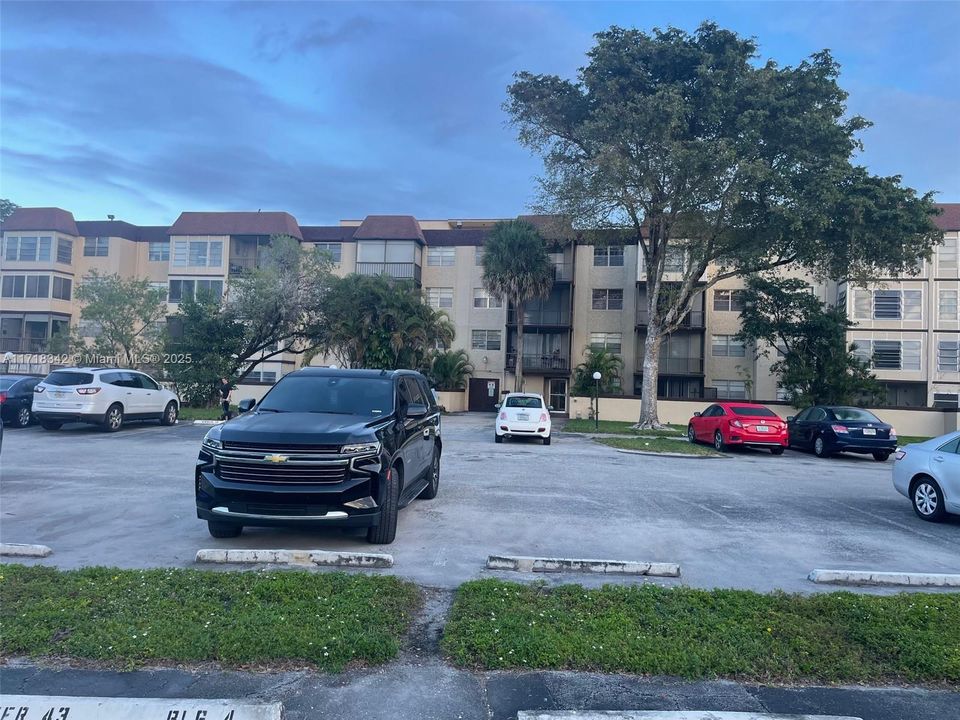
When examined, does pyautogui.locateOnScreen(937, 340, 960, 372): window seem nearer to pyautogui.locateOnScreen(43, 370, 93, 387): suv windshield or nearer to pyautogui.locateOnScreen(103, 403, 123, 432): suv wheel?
pyautogui.locateOnScreen(103, 403, 123, 432): suv wheel

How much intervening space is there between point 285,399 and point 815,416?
17.6m

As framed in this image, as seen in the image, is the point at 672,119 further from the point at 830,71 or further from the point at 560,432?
the point at 560,432

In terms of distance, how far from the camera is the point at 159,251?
1987 inches

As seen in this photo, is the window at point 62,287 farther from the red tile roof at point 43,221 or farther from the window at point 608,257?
the window at point 608,257

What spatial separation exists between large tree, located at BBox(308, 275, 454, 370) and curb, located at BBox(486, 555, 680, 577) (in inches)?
1046

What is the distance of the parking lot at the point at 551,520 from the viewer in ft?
23.5

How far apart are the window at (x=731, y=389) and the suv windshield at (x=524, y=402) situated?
2348 centimetres

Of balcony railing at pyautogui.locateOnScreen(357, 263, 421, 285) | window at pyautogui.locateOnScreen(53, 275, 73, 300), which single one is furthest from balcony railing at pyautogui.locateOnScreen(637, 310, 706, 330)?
window at pyautogui.locateOnScreen(53, 275, 73, 300)

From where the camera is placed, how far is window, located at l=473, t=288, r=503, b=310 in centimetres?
4556

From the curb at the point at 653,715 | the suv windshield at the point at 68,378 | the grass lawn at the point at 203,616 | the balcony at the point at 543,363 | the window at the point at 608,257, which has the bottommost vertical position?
the curb at the point at 653,715

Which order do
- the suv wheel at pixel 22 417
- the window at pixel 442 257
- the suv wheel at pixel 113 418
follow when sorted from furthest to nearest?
the window at pixel 442 257, the suv wheel at pixel 22 417, the suv wheel at pixel 113 418

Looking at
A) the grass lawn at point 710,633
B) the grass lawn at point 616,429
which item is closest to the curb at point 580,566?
the grass lawn at point 710,633

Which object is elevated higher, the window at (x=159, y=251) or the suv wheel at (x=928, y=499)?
Result: the window at (x=159, y=251)

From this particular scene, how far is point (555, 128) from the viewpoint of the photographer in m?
28.0
